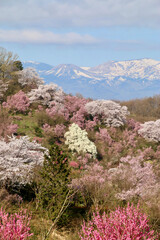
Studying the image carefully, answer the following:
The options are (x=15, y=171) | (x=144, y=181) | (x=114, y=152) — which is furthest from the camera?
(x=114, y=152)

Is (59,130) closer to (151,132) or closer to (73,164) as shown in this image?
(73,164)

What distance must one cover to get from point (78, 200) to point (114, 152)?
12.7 meters

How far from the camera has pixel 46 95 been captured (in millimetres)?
26469

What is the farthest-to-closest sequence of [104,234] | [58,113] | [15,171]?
[58,113] < [15,171] < [104,234]

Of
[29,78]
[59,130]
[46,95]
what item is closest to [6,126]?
[59,130]

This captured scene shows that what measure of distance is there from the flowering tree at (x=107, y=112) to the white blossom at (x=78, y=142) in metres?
5.32

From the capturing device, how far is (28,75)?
30.9m

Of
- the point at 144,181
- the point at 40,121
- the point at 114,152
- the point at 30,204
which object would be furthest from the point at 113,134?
the point at 30,204

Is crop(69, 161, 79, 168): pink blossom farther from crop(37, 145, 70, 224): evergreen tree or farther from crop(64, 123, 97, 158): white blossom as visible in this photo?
crop(37, 145, 70, 224): evergreen tree

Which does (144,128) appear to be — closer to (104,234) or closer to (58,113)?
(58,113)

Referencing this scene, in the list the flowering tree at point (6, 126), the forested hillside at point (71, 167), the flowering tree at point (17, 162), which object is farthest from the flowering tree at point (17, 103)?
the flowering tree at point (17, 162)

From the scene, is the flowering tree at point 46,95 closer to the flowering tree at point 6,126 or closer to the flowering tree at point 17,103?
the flowering tree at point 17,103

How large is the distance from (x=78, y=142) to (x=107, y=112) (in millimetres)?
7605

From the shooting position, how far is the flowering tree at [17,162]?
9.62 metres
